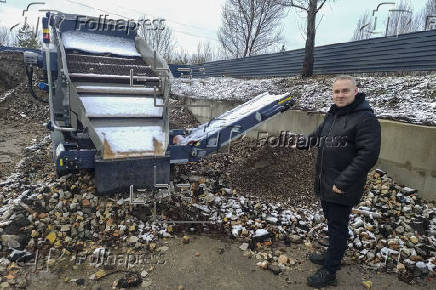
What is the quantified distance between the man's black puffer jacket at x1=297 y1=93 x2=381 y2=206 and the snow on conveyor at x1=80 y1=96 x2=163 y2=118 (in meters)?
2.40

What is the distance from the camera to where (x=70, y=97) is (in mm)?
3822

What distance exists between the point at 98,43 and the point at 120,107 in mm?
1542

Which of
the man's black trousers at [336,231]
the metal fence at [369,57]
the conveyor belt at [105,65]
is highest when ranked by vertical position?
the metal fence at [369,57]

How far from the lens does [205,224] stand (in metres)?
3.52

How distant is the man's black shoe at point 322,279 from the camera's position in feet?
8.65

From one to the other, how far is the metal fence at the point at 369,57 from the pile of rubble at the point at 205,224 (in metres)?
3.82

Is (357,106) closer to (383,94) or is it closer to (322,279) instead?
(322,279)

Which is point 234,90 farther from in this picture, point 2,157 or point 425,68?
point 2,157

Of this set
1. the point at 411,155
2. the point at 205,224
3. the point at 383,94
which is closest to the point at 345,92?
the point at 205,224

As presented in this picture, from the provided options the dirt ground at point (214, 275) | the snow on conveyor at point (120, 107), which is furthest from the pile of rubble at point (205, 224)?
the snow on conveyor at point (120, 107)

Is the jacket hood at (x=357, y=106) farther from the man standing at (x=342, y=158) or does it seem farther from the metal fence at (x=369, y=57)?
the metal fence at (x=369, y=57)

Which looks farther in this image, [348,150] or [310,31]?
[310,31]

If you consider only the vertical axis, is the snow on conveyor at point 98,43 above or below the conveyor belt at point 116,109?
above

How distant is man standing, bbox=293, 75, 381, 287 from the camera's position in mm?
2252
